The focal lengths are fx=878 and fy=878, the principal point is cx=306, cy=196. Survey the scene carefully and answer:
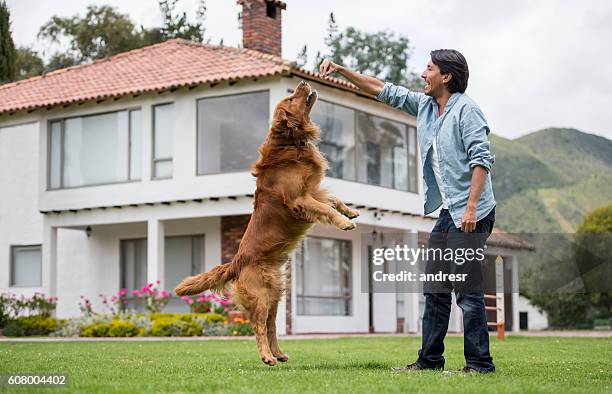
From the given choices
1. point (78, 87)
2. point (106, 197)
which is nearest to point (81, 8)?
point (78, 87)

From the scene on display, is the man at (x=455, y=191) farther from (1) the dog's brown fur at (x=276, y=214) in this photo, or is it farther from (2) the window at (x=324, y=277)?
(2) the window at (x=324, y=277)

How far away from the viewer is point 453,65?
20.6ft

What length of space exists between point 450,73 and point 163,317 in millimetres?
13525

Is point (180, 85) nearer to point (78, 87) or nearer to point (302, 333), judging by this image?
point (78, 87)

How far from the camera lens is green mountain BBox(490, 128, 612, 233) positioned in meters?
54.9

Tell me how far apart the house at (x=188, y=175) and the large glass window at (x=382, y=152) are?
0.04 m

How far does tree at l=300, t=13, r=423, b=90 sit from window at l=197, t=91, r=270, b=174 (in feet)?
77.4

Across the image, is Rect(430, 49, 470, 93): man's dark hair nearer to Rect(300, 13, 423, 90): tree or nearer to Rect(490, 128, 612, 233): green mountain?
Rect(300, 13, 423, 90): tree

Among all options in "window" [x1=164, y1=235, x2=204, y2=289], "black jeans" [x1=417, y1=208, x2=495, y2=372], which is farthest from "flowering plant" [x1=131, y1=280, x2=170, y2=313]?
"black jeans" [x1=417, y1=208, x2=495, y2=372]

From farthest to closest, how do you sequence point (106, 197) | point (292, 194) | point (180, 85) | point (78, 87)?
point (78, 87) → point (106, 197) → point (180, 85) → point (292, 194)

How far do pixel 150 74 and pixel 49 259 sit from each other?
535 centimetres

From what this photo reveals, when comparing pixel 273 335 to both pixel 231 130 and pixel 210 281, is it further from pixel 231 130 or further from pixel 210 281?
pixel 231 130

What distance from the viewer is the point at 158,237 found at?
20.8 m

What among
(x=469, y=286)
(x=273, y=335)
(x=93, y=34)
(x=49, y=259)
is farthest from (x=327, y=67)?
(x=93, y=34)
